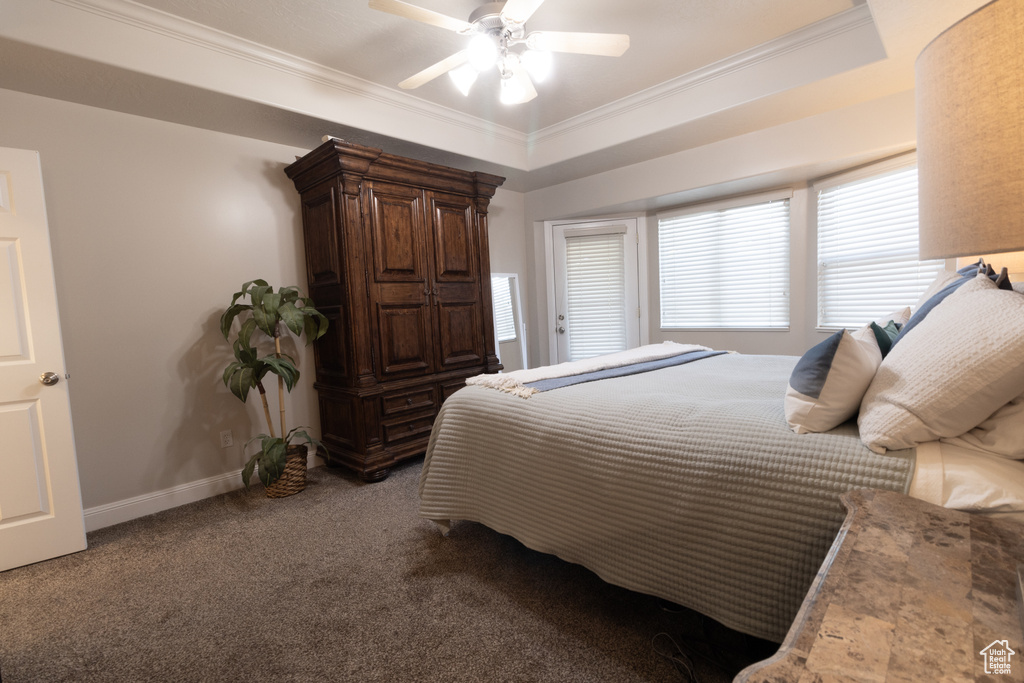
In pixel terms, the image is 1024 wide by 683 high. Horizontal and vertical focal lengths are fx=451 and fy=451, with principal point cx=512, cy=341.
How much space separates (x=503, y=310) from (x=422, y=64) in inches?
93.1

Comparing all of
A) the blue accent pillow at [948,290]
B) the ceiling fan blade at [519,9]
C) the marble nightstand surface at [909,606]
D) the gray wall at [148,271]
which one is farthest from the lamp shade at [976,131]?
the gray wall at [148,271]

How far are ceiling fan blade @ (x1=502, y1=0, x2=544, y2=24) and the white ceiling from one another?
503 mm

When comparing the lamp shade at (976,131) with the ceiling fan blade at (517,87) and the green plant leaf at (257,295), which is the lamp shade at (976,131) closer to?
the ceiling fan blade at (517,87)

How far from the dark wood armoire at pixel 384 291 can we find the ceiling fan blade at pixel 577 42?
1319 mm

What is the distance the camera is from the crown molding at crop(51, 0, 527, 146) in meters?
2.21

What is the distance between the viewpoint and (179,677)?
4.70 ft

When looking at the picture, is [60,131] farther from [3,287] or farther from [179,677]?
[179,677]

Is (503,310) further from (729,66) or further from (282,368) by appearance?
(729,66)

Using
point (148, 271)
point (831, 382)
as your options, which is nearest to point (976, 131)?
point (831, 382)

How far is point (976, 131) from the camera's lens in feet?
1.98

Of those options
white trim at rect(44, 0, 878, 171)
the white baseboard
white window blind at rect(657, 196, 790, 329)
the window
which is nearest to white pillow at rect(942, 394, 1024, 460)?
white trim at rect(44, 0, 878, 171)

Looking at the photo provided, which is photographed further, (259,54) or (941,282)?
(259,54)

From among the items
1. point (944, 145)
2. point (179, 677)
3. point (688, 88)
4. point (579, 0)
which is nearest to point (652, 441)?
point (944, 145)

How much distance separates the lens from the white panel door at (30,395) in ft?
7.00
